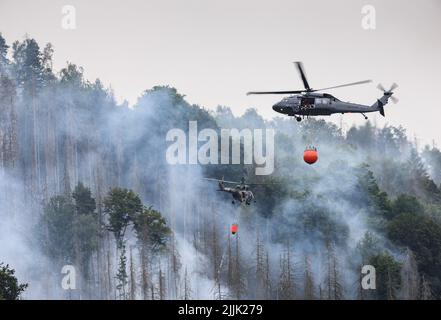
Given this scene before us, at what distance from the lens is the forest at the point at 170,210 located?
392 ft

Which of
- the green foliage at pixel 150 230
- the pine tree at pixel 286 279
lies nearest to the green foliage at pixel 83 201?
the green foliage at pixel 150 230

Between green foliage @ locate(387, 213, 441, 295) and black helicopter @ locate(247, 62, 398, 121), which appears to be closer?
black helicopter @ locate(247, 62, 398, 121)

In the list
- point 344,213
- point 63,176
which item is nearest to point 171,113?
point 63,176
